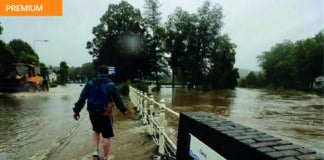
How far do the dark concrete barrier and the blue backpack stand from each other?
171cm

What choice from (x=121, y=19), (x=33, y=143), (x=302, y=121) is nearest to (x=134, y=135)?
(x=33, y=143)

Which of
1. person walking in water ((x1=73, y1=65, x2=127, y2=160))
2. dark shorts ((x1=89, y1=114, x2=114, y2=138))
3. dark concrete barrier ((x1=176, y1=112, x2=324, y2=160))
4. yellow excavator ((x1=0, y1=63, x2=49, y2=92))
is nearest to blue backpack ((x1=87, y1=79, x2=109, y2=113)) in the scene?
person walking in water ((x1=73, y1=65, x2=127, y2=160))

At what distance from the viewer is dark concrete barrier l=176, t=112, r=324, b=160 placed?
7.95 ft

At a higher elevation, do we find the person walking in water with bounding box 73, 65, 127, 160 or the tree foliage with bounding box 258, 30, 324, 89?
the tree foliage with bounding box 258, 30, 324, 89

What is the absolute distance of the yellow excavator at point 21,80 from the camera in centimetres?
3134

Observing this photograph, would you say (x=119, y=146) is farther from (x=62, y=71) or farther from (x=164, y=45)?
(x=62, y=71)

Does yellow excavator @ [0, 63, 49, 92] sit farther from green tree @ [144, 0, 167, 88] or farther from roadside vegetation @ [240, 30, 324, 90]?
roadside vegetation @ [240, 30, 324, 90]

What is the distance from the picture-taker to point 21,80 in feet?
105

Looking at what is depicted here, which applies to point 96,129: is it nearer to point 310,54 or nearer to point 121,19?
point 121,19

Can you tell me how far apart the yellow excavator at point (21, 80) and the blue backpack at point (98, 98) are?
28.3 metres

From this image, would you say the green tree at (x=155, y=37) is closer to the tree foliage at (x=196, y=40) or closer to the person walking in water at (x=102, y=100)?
the tree foliage at (x=196, y=40)

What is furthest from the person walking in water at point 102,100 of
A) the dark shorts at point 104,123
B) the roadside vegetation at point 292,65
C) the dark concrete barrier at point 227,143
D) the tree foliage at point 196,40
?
the roadside vegetation at point 292,65

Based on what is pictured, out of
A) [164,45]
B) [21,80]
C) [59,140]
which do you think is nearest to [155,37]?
[164,45]

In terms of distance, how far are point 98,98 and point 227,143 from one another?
3.24m
